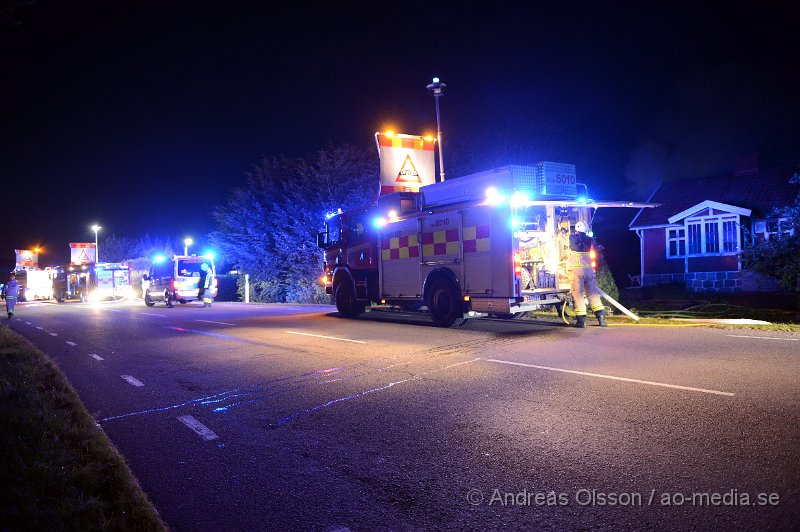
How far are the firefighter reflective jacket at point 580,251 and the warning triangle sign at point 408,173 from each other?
687cm

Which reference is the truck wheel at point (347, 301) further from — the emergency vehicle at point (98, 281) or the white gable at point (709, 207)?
the emergency vehicle at point (98, 281)

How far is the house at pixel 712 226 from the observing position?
24.8 meters

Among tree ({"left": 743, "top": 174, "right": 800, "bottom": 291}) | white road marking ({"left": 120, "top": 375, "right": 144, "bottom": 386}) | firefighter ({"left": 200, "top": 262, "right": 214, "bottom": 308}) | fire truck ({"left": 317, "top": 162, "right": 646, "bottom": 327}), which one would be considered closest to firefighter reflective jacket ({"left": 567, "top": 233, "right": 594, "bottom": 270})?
fire truck ({"left": 317, "top": 162, "right": 646, "bottom": 327})

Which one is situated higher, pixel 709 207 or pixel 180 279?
pixel 709 207

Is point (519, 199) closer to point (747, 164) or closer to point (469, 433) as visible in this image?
point (469, 433)

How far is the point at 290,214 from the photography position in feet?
92.0

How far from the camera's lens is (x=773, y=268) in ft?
53.0

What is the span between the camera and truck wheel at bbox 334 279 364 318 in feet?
55.6

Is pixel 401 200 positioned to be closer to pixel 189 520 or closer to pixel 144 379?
pixel 144 379

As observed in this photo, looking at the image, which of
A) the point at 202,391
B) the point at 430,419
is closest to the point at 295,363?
the point at 202,391

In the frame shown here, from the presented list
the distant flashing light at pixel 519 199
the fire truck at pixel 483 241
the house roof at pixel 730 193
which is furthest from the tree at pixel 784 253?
the distant flashing light at pixel 519 199

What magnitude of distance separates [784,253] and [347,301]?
12103 mm

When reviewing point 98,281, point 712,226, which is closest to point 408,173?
point 712,226

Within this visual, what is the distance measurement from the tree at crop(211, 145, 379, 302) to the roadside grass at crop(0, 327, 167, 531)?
68.8ft
